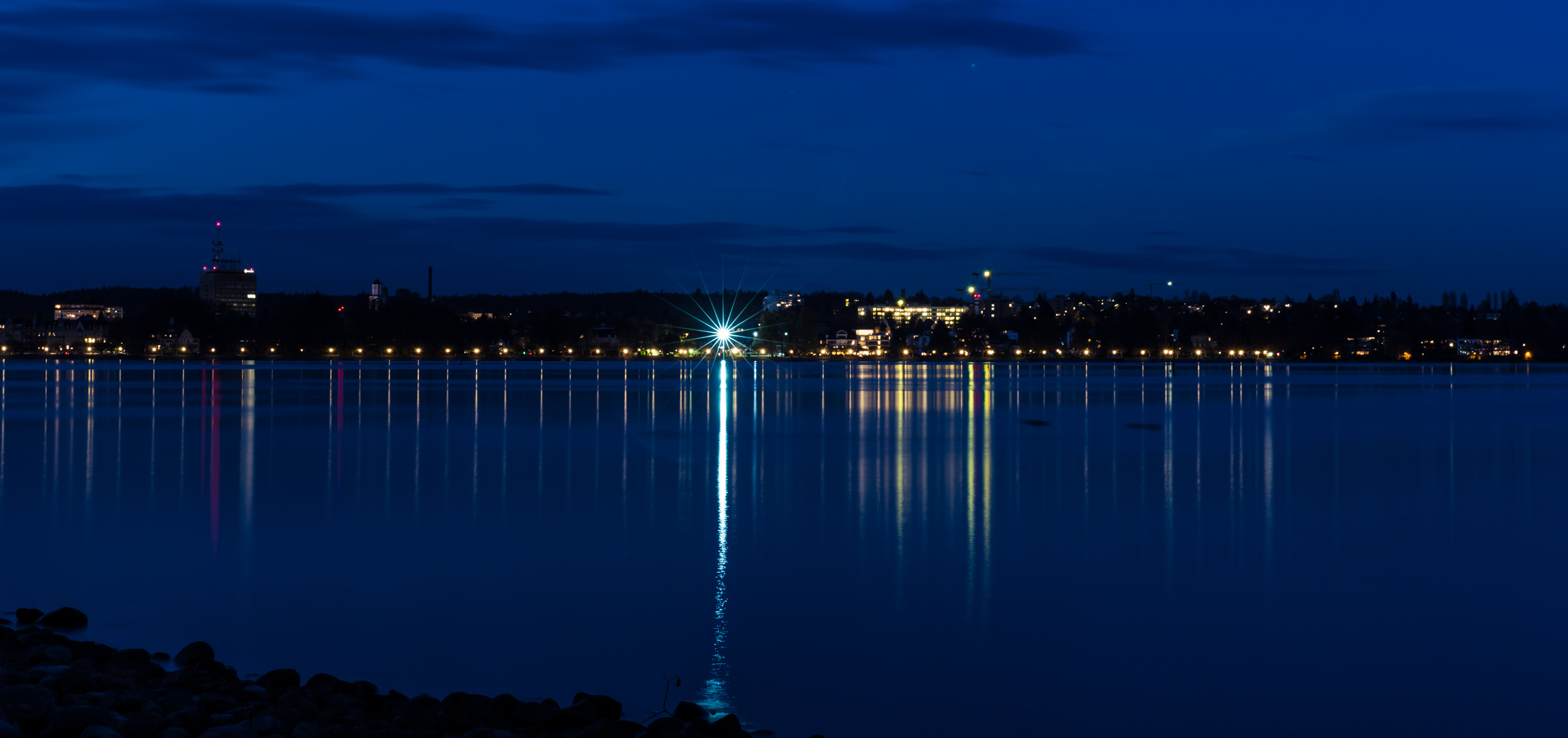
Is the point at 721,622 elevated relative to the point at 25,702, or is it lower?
lower

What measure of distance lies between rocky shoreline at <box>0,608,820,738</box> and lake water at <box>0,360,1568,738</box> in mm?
452

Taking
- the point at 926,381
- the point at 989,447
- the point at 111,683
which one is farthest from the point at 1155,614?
the point at 926,381

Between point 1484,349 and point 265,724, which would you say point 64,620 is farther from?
point 1484,349

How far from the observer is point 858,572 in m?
11.1

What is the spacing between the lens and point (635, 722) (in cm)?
684

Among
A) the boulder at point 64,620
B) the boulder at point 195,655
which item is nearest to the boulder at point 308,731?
the boulder at point 195,655

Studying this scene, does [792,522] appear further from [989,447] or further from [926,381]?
[926,381]

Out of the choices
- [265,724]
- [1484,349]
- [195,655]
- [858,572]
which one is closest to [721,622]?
[858,572]

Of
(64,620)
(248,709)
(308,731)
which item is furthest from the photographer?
(64,620)

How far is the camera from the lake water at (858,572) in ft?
24.9

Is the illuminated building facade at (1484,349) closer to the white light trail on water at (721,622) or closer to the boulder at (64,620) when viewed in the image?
the white light trail on water at (721,622)

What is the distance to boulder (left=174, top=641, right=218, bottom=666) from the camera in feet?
25.6

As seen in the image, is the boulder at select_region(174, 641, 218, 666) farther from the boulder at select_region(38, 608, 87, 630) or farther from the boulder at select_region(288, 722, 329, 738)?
the boulder at select_region(288, 722, 329, 738)

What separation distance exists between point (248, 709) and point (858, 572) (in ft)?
18.5
